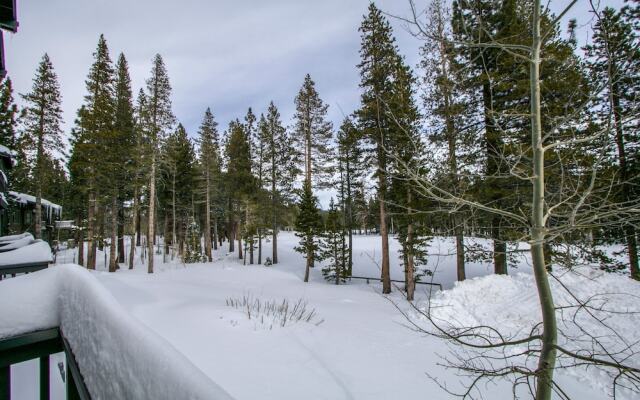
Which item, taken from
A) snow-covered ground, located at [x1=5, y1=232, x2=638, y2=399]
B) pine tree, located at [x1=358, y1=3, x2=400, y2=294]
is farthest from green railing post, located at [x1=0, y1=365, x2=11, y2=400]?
pine tree, located at [x1=358, y1=3, x2=400, y2=294]

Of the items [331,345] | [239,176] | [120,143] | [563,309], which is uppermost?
→ [120,143]

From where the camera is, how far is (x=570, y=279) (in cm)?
1012

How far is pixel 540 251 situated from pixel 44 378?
158 inches

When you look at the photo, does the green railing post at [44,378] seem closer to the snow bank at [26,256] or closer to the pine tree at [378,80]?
the snow bank at [26,256]

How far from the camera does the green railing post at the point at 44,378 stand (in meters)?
1.81

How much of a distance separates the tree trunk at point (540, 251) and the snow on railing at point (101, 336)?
106 inches

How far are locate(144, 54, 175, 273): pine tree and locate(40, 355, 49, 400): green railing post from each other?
18804 mm

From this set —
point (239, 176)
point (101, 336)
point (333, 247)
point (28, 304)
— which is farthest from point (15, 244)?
point (239, 176)

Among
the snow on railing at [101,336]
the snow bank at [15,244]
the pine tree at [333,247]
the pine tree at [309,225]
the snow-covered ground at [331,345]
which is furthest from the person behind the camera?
the pine tree at [309,225]

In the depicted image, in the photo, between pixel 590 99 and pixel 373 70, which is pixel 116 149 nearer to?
pixel 373 70

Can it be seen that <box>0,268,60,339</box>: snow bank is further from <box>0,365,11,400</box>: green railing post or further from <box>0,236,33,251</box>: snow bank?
<box>0,236,33,251</box>: snow bank

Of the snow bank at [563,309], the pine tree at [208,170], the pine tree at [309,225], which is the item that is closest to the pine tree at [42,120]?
the pine tree at [208,170]

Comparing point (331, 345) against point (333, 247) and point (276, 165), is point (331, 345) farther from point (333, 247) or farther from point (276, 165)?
point (276, 165)

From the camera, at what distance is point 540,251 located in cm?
244
